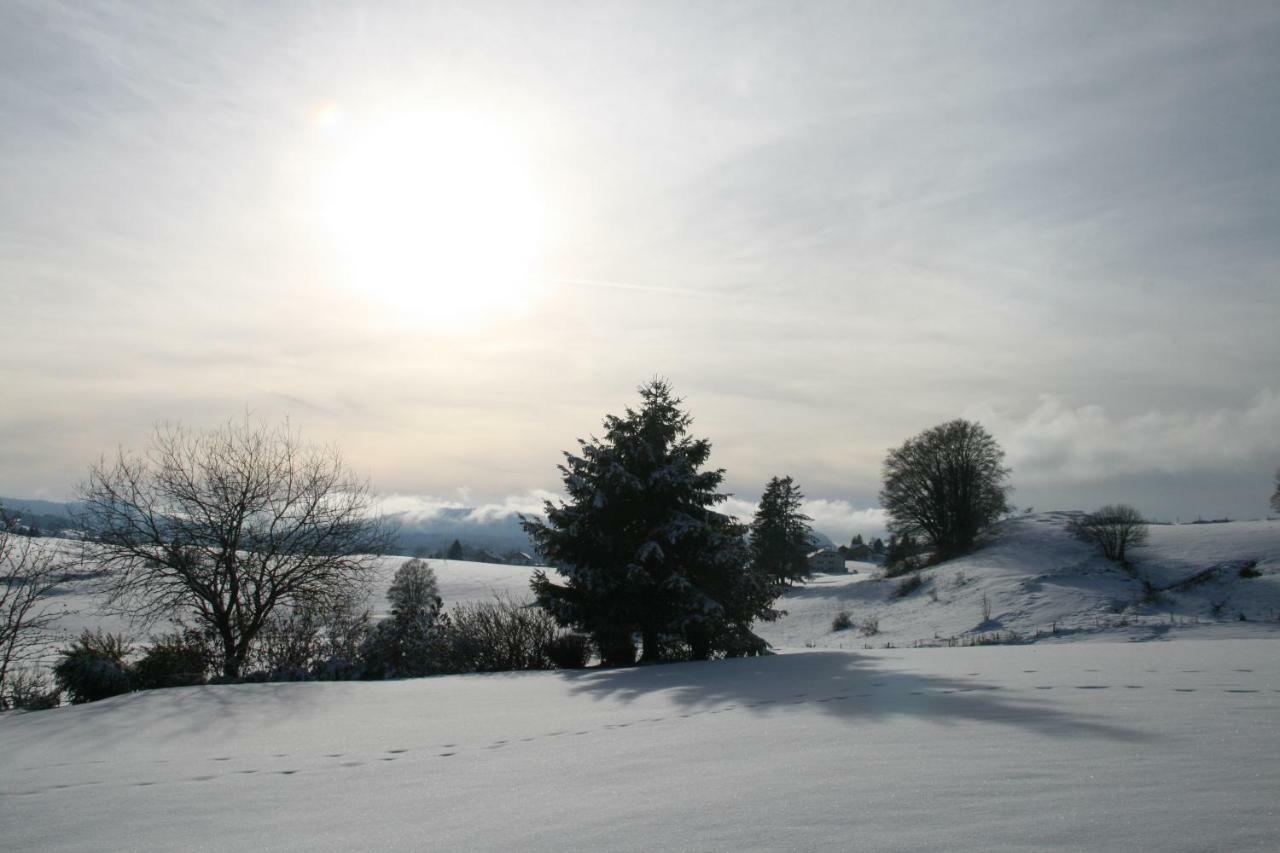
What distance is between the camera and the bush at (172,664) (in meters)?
14.4

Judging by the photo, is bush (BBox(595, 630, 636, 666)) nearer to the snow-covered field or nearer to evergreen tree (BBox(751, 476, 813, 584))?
the snow-covered field

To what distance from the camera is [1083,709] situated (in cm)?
566

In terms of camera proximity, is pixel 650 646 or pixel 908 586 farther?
pixel 908 586

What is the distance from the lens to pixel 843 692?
7.86m

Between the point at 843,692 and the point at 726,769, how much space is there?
357 cm

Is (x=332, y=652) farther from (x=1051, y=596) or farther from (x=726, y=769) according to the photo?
(x=1051, y=596)

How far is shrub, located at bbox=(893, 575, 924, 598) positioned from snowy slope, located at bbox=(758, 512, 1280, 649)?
1.16ft

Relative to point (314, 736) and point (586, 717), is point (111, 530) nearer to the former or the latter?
point (314, 736)

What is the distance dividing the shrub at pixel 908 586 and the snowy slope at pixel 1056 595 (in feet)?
1.16

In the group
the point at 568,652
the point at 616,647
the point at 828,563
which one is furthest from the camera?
the point at 828,563

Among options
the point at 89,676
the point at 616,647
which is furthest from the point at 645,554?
the point at 89,676

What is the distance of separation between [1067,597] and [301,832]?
36.2 meters

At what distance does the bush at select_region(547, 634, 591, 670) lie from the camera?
1681 centimetres

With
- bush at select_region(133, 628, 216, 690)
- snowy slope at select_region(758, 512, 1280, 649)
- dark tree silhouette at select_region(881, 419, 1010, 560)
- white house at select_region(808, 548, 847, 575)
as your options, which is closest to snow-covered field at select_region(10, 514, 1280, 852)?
bush at select_region(133, 628, 216, 690)
